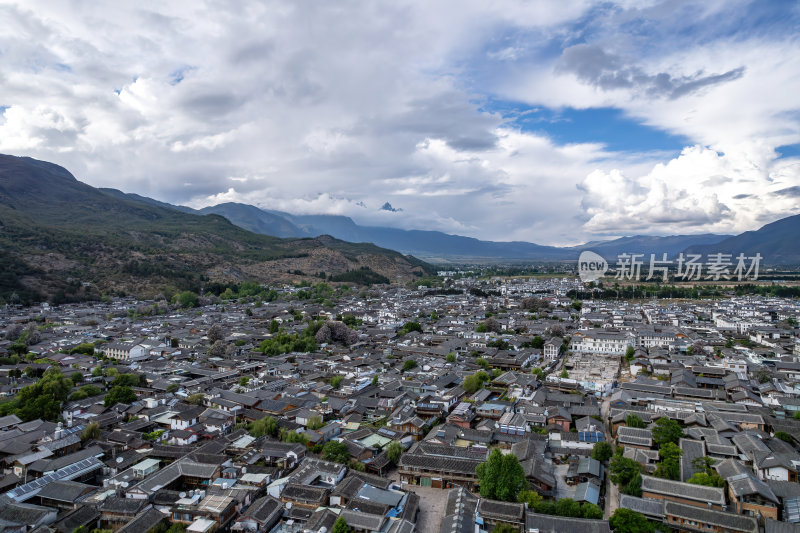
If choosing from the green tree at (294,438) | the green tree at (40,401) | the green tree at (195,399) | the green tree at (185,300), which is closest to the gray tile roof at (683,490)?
the green tree at (294,438)

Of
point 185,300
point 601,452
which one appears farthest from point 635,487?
point 185,300

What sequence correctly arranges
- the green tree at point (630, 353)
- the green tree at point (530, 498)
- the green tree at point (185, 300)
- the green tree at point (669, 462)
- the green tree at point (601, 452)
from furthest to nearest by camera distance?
the green tree at point (185, 300) → the green tree at point (630, 353) → the green tree at point (601, 452) → the green tree at point (669, 462) → the green tree at point (530, 498)

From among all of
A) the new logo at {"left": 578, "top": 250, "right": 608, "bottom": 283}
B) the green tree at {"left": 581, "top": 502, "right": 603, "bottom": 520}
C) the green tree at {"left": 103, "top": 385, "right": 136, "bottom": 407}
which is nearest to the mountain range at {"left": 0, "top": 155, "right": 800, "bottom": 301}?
the new logo at {"left": 578, "top": 250, "right": 608, "bottom": 283}

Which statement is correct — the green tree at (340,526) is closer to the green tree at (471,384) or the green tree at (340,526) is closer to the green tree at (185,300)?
the green tree at (471,384)

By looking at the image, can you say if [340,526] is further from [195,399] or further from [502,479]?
[195,399]

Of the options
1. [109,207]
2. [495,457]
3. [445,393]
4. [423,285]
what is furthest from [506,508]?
[109,207]

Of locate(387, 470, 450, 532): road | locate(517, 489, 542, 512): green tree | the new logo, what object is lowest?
locate(387, 470, 450, 532): road

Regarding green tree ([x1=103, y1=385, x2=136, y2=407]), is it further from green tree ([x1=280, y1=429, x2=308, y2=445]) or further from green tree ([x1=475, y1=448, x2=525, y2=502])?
green tree ([x1=475, y1=448, x2=525, y2=502])

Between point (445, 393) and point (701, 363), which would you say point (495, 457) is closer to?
point (445, 393)
